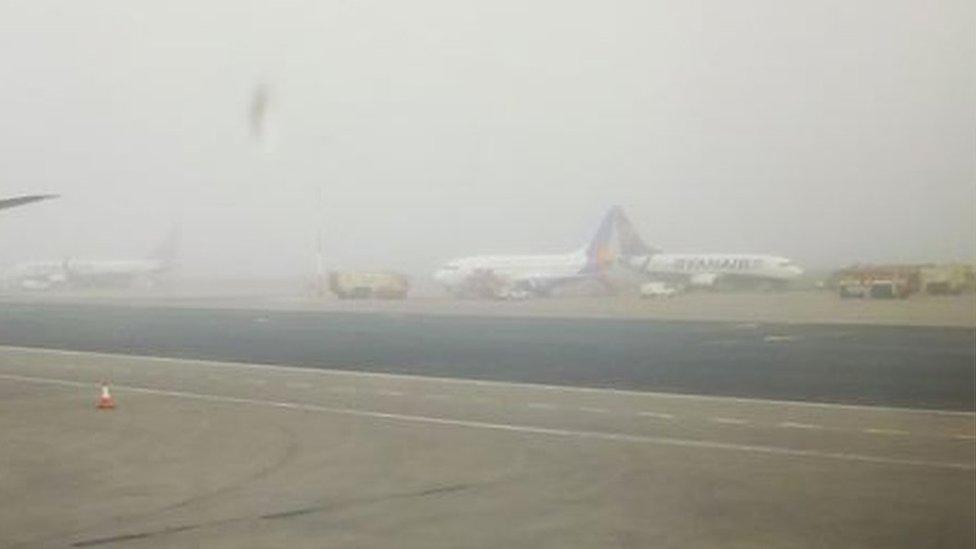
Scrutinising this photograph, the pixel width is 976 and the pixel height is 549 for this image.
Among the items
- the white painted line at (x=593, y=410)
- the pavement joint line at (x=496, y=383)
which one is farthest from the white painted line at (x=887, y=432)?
the white painted line at (x=593, y=410)

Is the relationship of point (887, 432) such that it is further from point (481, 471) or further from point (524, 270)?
point (524, 270)

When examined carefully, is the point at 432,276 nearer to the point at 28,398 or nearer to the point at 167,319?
A: the point at 28,398

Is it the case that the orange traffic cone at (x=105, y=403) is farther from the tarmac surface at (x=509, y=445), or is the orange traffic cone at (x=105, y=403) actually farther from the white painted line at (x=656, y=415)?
the white painted line at (x=656, y=415)

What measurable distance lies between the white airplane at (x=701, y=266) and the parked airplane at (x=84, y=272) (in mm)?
6883

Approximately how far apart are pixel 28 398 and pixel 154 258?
338cm

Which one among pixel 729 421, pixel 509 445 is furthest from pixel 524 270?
pixel 509 445

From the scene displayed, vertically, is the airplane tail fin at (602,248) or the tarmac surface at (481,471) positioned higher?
the airplane tail fin at (602,248)

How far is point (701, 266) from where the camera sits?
16.9 m

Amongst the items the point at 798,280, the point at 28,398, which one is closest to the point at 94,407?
the point at 28,398

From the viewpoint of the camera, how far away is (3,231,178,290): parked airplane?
783 inches

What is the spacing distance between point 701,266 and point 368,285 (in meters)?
5.04

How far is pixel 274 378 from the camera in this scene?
59.3ft

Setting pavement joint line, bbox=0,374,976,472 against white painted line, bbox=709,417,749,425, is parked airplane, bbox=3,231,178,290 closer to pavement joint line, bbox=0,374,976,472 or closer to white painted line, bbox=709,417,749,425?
→ pavement joint line, bbox=0,374,976,472

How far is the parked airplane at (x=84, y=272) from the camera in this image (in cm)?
1989
